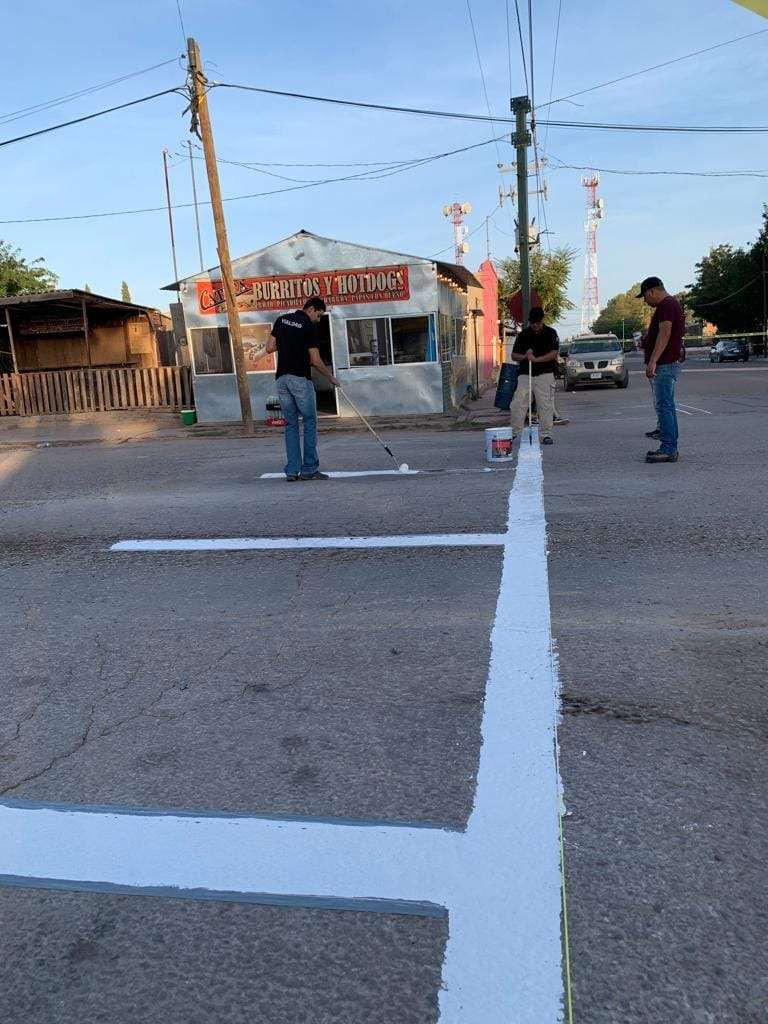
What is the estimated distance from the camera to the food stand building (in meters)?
17.0

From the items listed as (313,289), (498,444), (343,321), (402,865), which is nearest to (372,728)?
(402,865)

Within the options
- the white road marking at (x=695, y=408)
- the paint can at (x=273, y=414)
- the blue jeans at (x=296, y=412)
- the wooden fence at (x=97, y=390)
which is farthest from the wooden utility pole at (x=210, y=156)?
the white road marking at (x=695, y=408)

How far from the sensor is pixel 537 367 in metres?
11.1

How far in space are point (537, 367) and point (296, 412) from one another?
396 centimetres

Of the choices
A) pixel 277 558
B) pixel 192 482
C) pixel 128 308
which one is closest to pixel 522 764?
pixel 277 558

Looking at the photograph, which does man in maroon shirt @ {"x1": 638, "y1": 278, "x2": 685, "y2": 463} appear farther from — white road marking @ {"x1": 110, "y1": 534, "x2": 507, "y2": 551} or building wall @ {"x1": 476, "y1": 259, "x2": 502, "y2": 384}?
building wall @ {"x1": 476, "y1": 259, "x2": 502, "y2": 384}

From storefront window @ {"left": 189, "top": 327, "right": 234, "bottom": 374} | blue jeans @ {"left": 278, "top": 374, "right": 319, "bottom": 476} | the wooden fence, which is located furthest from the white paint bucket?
the wooden fence

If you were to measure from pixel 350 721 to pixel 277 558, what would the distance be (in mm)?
2620

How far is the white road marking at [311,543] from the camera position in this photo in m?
5.76

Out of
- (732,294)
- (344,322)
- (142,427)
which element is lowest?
(142,427)

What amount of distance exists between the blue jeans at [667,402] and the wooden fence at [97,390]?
551 inches

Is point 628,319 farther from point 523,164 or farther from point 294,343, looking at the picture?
point 294,343

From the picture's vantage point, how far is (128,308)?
25.0 metres

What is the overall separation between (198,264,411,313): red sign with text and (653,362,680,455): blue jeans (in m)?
9.21
